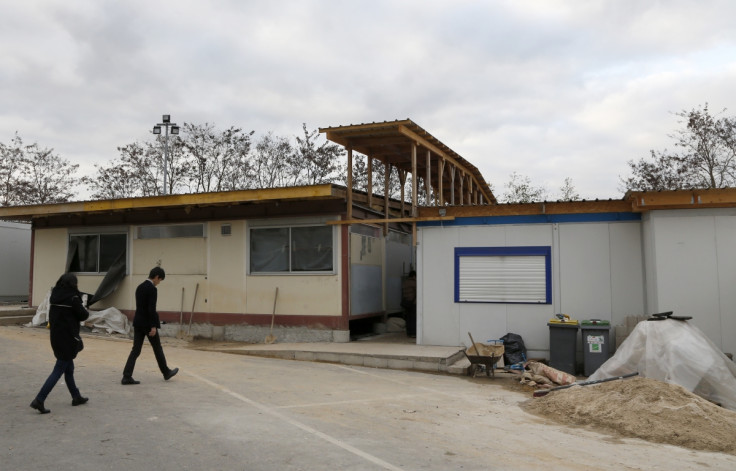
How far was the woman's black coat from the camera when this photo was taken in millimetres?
6348

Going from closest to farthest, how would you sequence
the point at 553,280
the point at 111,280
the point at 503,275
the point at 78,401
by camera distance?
the point at 78,401 → the point at 553,280 → the point at 503,275 → the point at 111,280

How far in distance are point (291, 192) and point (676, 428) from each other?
8823 millimetres

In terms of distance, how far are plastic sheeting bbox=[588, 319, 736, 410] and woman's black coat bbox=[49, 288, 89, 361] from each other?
7.22m

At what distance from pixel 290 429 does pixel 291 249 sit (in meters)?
7.91

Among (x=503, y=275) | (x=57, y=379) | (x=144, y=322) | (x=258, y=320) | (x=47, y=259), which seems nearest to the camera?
(x=57, y=379)

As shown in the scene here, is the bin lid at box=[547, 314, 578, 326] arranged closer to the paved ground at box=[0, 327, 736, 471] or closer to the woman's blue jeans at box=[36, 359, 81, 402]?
the paved ground at box=[0, 327, 736, 471]

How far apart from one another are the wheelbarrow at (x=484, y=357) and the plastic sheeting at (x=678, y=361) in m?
1.64

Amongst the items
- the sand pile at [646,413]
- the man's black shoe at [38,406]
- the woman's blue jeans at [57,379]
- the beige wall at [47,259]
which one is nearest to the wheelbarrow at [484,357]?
the sand pile at [646,413]

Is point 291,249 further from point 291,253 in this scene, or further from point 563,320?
point 563,320

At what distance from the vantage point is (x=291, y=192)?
12.8 m

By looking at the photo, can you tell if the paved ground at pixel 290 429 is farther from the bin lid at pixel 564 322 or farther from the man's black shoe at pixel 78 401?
the bin lid at pixel 564 322

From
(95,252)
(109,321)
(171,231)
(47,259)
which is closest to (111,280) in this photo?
(95,252)

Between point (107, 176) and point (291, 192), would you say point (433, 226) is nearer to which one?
point (291, 192)

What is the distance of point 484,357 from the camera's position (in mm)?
9742
